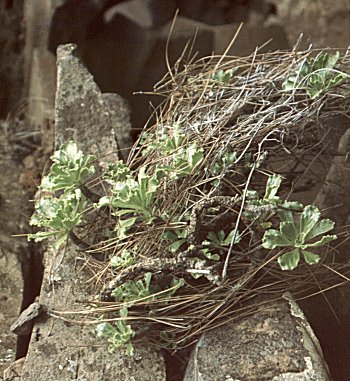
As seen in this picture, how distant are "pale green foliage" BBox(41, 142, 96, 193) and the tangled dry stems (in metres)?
0.13

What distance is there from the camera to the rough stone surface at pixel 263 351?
3.94ft

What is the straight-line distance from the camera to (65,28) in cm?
204


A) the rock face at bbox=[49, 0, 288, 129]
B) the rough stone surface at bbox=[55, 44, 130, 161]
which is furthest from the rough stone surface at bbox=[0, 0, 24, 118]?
the rough stone surface at bbox=[55, 44, 130, 161]

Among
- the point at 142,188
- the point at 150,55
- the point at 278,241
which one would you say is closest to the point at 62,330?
the point at 142,188

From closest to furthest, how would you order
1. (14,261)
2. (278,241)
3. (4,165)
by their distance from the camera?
(278,241) → (14,261) → (4,165)

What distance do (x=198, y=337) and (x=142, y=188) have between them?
11.4 inches

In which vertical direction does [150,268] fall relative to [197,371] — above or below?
above

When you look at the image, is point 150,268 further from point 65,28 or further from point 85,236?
point 65,28

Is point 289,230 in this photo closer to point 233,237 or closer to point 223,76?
point 233,237

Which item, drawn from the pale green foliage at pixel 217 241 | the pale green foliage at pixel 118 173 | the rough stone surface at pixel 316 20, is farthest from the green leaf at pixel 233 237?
the rough stone surface at pixel 316 20

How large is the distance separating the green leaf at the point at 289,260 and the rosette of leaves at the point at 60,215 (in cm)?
36

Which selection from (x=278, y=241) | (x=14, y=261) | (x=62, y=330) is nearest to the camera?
(x=278, y=241)

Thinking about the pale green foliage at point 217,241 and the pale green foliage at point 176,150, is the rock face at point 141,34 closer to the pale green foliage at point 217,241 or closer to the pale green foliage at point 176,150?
the pale green foliage at point 176,150

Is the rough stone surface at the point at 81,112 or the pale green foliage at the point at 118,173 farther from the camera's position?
the rough stone surface at the point at 81,112
